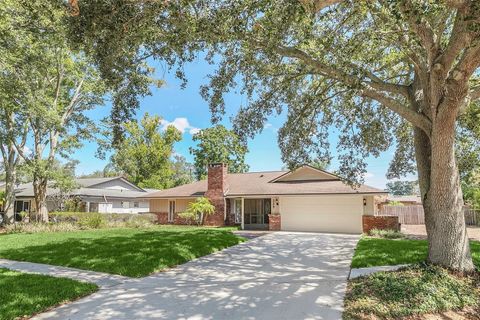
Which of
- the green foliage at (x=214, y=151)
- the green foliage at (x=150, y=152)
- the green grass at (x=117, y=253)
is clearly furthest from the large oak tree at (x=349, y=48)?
the green foliage at (x=150, y=152)

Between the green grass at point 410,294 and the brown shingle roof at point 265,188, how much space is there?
9853 mm

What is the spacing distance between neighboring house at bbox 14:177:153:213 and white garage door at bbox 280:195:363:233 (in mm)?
13414

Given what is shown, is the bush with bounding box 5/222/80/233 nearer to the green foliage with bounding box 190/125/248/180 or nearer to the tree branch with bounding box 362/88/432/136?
the tree branch with bounding box 362/88/432/136

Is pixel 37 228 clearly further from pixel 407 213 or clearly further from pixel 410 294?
pixel 407 213

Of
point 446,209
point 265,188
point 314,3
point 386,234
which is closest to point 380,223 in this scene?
point 386,234

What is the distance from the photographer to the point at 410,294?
6078 millimetres

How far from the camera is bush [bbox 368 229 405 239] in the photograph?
16.6m

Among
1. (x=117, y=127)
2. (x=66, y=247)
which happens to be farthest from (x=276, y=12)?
(x=66, y=247)

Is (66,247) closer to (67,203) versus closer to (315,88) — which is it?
(315,88)

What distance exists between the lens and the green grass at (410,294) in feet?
18.2

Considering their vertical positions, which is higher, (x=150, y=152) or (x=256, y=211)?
(x=150, y=152)

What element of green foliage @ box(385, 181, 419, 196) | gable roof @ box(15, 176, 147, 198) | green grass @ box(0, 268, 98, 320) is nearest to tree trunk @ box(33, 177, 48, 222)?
gable roof @ box(15, 176, 147, 198)

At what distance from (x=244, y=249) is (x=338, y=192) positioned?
27.5 ft

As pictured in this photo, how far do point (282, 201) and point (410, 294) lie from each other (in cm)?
1498
